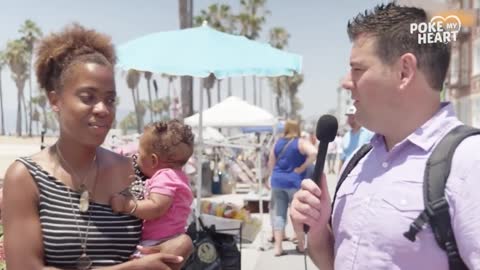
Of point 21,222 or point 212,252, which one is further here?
point 212,252

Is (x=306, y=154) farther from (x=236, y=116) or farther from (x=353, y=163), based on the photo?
(x=353, y=163)

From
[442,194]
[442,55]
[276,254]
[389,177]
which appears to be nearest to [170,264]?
[389,177]

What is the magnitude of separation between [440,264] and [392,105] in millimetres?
476

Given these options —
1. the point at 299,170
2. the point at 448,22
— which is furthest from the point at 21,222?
the point at 299,170

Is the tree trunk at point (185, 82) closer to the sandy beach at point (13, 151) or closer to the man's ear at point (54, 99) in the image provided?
the sandy beach at point (13, 151)

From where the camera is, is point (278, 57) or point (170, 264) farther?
point (278, 57)

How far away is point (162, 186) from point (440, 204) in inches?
58.8

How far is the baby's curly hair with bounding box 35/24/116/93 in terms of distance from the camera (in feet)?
6.35

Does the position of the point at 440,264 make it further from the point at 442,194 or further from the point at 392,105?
the point at 392,105

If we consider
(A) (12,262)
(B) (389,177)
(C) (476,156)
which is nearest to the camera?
(C) (476,156)

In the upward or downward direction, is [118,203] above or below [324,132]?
below

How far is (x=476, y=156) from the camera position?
54.9 inches

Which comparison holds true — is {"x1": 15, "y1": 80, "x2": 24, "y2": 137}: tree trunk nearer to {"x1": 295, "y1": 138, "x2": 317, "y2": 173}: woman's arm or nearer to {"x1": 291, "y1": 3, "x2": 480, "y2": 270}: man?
{"x1": 295, "y1": 138, "x2": 317, "y2": 173}: woman's arm

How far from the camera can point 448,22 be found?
1.66m
